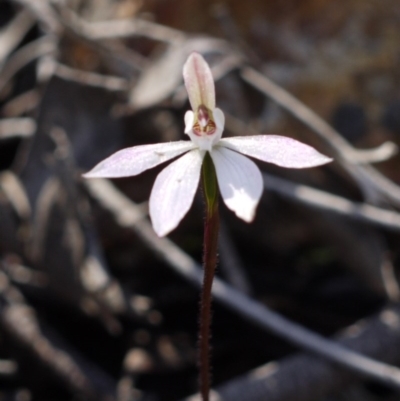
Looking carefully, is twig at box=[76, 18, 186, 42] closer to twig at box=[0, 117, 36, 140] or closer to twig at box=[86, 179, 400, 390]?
twig at box=[0, 117, 36, 140]

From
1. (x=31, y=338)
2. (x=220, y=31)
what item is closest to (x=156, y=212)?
(x=31, y=338)

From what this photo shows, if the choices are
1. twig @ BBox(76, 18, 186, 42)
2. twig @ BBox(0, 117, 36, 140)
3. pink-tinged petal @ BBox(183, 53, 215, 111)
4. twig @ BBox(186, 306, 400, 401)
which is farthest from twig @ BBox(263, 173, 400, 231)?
twig @ BBox(0, 117, 36, 140)

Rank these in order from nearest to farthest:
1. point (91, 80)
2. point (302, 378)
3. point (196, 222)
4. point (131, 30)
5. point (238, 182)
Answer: point (238, 182)
point (302, 378)
point (91, 80)
point (196, 222)
point (131, 30)

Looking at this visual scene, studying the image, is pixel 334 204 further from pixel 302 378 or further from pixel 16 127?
pixel 16 127

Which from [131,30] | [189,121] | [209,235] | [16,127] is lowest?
[209,235]

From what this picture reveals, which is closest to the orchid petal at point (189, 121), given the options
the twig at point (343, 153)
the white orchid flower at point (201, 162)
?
the white orchid flower at point (201, 162)

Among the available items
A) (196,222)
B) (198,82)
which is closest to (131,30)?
(196,222)

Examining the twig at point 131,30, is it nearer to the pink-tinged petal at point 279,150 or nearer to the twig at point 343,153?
the twig at point 343,153

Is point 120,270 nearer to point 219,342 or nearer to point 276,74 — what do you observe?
point 219,342
